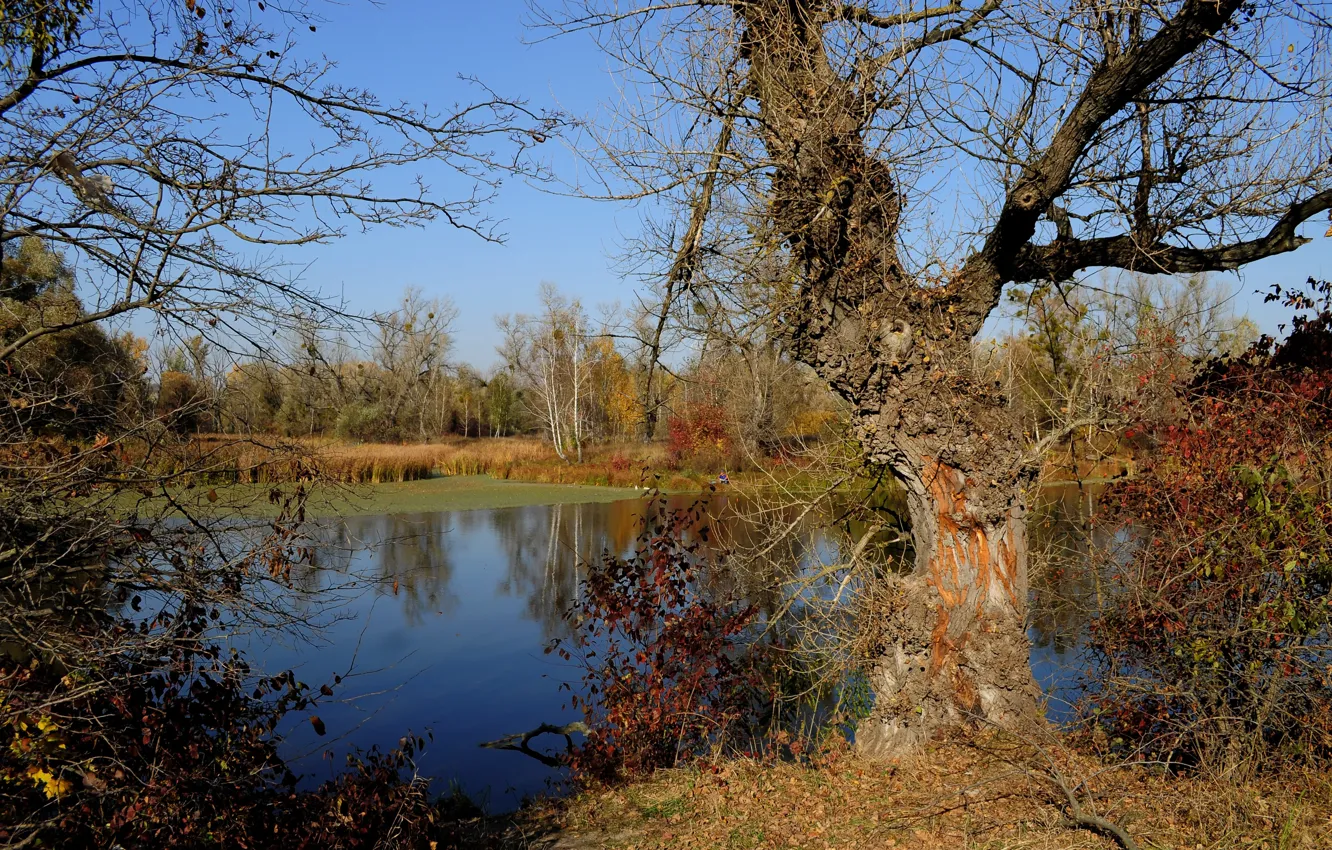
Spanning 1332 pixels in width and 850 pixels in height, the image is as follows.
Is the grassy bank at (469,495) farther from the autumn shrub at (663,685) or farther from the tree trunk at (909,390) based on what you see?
the tree trunk at (909,390)

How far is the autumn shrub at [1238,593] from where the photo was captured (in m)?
4.79

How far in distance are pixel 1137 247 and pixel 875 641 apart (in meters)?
3.14

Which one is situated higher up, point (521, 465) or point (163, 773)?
point (521, 465)

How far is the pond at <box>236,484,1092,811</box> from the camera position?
24.4ft

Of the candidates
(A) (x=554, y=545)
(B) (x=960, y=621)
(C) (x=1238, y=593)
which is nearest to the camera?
(C) (x=1238, y=593)

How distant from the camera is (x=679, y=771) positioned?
6785mm

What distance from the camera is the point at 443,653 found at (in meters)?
10.8

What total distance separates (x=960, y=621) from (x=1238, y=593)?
1.62 meters

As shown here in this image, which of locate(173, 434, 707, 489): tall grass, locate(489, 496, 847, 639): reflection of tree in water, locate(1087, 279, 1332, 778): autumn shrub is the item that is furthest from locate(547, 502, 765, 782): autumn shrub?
locate(173, 434, 707, 489): tall grass

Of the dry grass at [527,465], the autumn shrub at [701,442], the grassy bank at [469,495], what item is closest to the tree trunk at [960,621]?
the grassy bank at [469,495]

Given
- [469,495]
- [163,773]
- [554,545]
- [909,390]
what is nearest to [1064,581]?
[909,390]

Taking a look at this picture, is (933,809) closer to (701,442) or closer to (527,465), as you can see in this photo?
(701,442)

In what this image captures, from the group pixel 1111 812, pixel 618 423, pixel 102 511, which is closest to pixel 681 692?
pixel 1111 812

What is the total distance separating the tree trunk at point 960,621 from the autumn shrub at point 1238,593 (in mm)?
575
